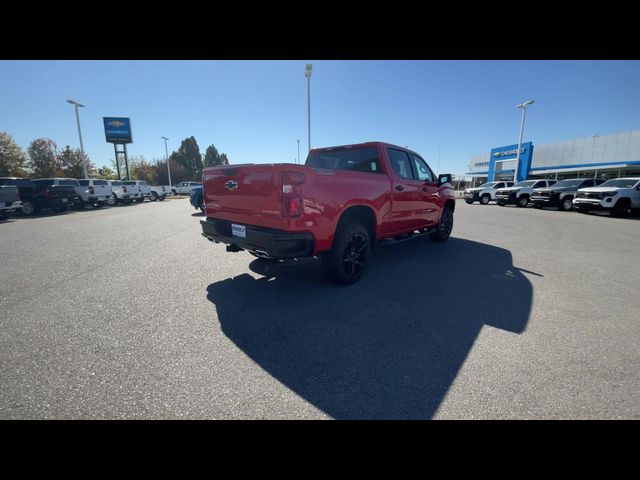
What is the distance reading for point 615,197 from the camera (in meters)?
12.7

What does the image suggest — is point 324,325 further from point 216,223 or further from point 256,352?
point 216,223

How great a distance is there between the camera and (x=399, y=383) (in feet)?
6.49

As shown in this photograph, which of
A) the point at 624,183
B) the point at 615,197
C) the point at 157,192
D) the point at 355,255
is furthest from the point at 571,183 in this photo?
the point at 157,192

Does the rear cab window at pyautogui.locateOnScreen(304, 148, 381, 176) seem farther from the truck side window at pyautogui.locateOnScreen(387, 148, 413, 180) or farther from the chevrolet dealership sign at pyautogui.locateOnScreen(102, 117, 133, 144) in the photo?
the chevrolet dealership sign at pyautogui.locateOnScreen(102, 117, 133, 144)

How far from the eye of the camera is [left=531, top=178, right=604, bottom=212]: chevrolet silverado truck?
53.3 ft

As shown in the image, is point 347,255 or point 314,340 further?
point 347,255

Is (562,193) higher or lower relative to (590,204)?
higher

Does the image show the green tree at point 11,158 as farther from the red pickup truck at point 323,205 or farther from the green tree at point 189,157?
the red pickup truck at point 323,205

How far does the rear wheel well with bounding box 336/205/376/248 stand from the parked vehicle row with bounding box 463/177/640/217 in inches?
619

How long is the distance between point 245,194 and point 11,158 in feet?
224

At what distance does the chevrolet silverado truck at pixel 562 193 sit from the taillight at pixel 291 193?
20197 millimetres

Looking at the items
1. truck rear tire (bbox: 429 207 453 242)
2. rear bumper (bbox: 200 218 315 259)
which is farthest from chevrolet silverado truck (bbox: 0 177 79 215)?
truck rear tire (bbox: 429 207 453 242)

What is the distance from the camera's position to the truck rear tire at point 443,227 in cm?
684

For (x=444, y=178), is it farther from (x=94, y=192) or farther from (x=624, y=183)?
(x=94, y=192)
